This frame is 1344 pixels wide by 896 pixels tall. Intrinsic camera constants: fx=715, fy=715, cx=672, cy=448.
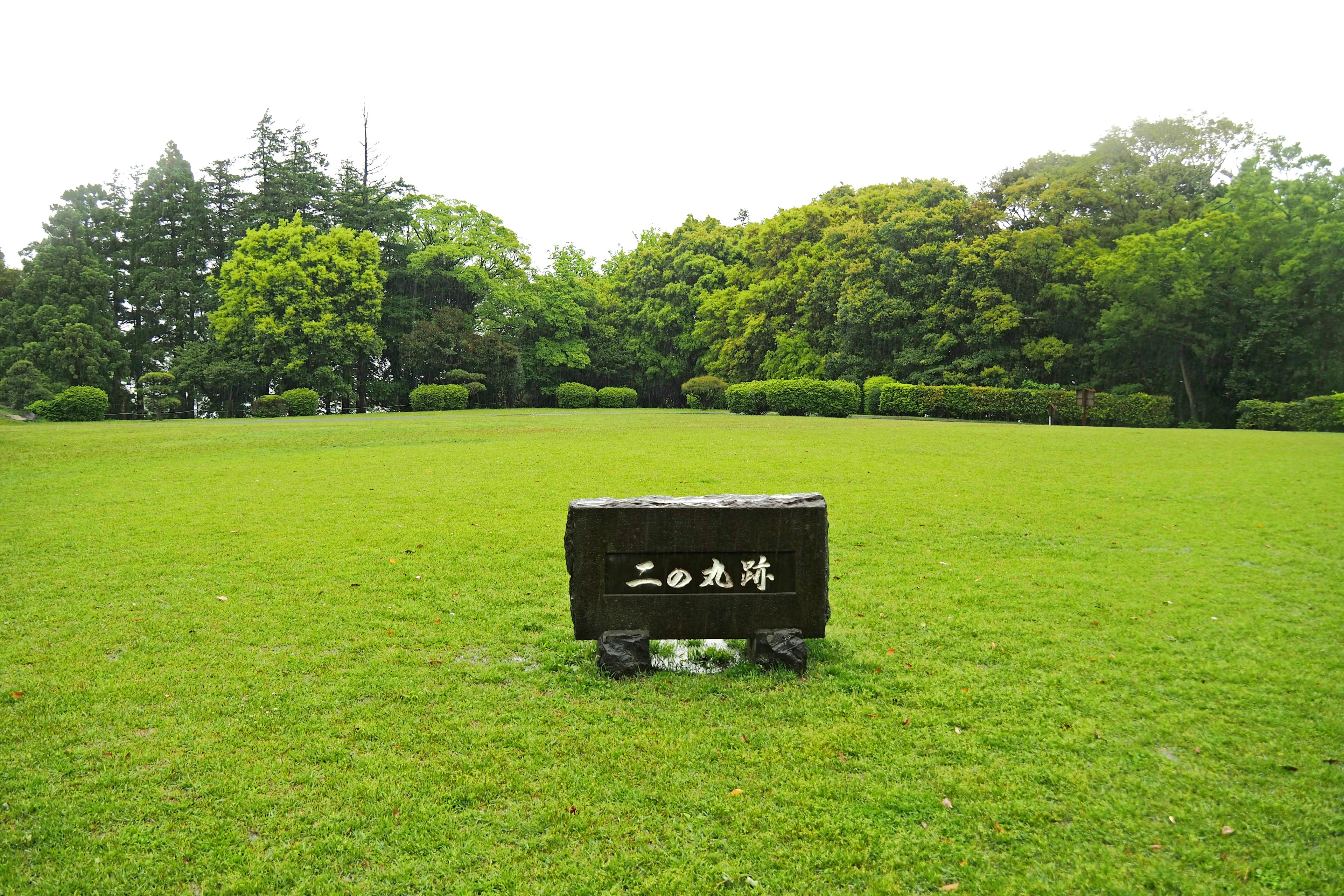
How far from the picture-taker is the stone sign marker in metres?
3.92

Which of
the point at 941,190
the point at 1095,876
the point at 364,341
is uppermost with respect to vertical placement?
the point at 941,190

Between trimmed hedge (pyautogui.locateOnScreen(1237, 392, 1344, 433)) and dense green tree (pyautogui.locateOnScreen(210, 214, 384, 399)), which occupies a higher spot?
dense green tree (pyautogui.locateOnScreen(210, 214, 384, 399))

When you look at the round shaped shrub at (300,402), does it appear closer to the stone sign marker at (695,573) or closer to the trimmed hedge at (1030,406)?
the trimmed hedge at (1030,406)

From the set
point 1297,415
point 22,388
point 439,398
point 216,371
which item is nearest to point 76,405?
point 22,388

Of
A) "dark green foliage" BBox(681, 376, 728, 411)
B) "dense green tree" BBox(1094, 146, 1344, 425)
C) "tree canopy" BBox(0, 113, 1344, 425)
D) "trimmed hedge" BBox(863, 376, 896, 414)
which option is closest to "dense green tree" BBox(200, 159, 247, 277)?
"tree canopy" BBox(0, 113, 1344, 425)

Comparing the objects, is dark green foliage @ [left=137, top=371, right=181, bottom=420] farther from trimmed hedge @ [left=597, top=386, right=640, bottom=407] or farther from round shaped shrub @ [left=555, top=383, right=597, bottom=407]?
trimmed hedge @ [left=597, top=386, right=640, bottom=407]

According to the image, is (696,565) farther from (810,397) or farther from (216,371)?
(216,371)

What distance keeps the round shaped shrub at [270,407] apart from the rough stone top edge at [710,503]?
1261 inches

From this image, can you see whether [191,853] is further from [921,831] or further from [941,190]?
[941,190]

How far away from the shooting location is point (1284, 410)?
79.2ft

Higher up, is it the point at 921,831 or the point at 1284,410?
the point at 1284,410

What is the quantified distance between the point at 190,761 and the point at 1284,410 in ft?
102

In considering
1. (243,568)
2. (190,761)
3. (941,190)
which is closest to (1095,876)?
(190,761)

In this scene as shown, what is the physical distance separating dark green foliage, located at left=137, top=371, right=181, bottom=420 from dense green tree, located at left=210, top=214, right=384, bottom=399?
387 cm
